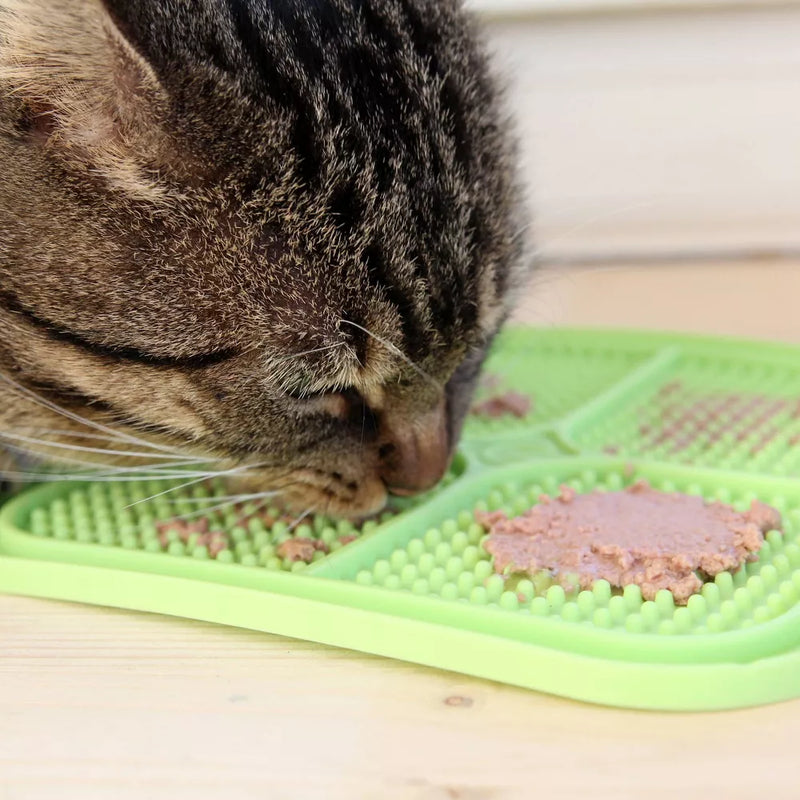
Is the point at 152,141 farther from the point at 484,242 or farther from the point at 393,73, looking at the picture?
the point at 484,242

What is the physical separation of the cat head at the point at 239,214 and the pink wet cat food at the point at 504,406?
50 centimetres

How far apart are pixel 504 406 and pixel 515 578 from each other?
1.95 feet

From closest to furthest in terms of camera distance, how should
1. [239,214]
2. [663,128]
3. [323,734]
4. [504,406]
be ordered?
[323,734] < [239,214] < [504,406] < [663,128]

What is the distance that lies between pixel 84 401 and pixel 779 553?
0.80 metres

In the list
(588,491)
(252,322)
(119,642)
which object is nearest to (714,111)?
(588,491)

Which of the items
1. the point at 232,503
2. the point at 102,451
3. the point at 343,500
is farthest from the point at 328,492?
the point at 102,451

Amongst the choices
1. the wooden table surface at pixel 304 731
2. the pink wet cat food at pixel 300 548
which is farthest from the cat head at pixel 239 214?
the wooden table surface at pixel 304 731

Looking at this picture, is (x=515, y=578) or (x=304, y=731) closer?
(x=304, y=731)

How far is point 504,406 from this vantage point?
5.49ft

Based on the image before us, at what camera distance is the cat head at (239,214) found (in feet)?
3.26

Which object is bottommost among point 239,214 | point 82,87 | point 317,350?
point 317,350

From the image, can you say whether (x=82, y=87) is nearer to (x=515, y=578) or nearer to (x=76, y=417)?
(x=76, y=417)

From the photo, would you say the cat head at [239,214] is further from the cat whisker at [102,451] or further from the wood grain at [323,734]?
the wood grain at [323,734]

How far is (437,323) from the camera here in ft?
3.65
